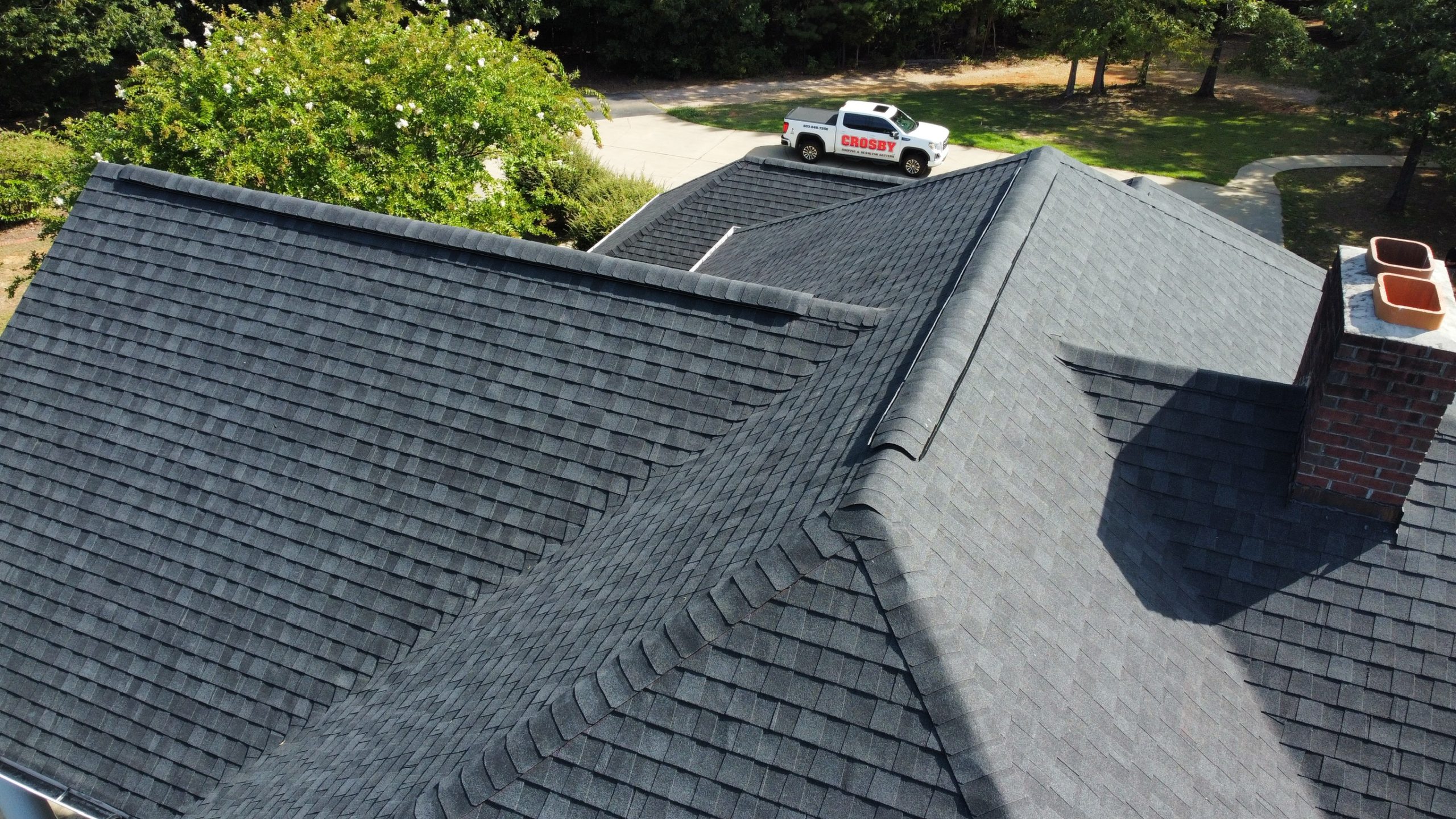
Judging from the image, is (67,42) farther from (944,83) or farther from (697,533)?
(697,533)

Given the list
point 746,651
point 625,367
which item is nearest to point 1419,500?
point 746,651

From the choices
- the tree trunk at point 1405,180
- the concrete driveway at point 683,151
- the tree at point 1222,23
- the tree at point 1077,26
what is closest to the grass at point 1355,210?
the tree trunk at point 1405,180

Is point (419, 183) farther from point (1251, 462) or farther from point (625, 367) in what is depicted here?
point (1251, 462)

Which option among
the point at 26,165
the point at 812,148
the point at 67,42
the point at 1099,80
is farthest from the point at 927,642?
the point at 67,42

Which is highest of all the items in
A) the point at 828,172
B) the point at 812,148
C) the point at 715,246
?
the point at 828,172

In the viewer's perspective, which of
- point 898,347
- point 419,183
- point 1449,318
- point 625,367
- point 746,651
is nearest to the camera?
point 746,651

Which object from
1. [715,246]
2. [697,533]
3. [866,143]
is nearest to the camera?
[697,533]

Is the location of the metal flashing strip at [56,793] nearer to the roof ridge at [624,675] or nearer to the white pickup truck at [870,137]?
the roof ridge at [624,675]

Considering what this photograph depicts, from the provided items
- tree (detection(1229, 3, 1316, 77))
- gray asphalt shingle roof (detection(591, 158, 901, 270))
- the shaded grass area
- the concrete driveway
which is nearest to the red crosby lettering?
the concrete driveway
